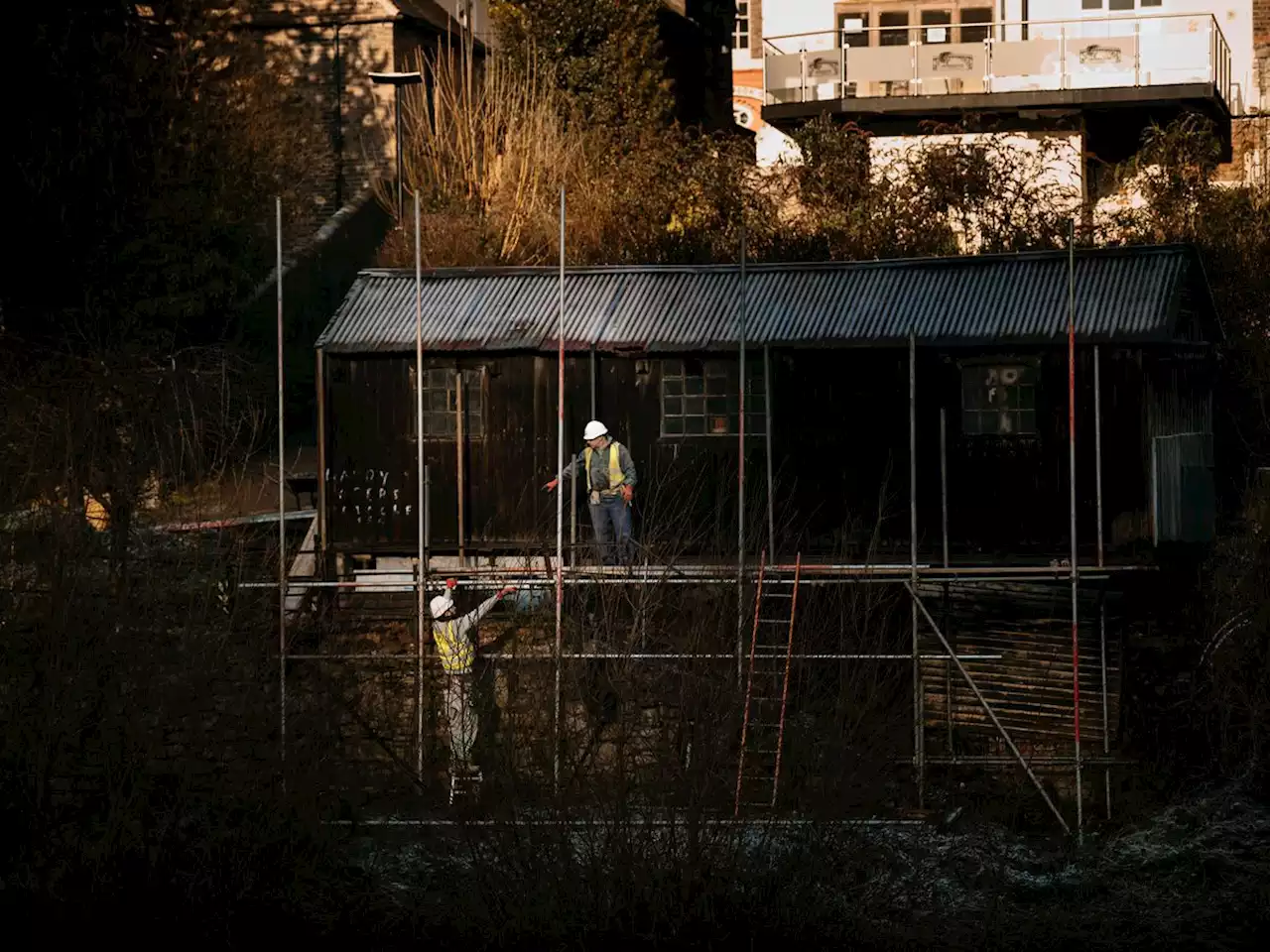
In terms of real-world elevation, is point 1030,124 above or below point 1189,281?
above

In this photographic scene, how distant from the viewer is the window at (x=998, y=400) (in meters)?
23.7

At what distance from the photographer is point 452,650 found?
18.1 meters

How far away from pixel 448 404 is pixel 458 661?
7994 mm

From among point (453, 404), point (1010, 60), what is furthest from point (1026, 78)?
point (453, 404)

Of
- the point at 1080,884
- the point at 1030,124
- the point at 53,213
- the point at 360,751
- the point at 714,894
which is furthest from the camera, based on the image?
the point at 1030,124

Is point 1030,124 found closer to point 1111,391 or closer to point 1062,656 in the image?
point 1111,391

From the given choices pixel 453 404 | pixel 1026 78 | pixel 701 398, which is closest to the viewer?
pixel 701 398

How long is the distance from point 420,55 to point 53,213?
29.5ft

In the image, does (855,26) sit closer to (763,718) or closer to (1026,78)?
(1026,78)

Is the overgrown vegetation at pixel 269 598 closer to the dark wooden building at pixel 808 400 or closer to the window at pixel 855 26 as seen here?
the dark wooden building at pixel 808 400

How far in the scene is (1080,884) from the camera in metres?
17.9

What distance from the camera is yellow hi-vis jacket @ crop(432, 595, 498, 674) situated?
17750 mm

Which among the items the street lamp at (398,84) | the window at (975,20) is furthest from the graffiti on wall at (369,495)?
the window at (975,20)

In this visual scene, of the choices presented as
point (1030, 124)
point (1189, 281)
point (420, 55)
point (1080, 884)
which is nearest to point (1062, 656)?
point (1080, 884)
